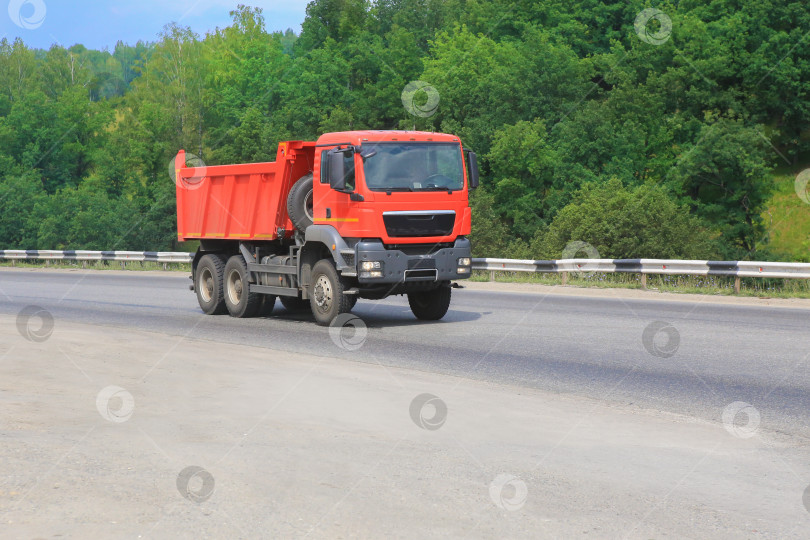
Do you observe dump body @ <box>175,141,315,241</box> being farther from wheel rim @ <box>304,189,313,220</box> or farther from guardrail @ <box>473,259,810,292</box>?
guardrail @ <box>473,259,810,292</box>

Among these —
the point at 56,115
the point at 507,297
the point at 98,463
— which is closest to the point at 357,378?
the point at 98,463

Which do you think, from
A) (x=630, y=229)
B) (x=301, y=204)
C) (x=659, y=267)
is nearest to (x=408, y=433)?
(x=301, y=204)

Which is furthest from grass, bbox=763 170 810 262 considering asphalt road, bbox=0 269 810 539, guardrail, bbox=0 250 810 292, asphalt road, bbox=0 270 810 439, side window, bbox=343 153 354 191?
asphalt road, bbox=0 269 810 539

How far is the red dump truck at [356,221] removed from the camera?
14945mm

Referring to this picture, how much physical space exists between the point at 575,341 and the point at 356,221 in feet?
12.8

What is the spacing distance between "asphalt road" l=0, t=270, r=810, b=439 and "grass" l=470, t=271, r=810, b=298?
2.75 metres

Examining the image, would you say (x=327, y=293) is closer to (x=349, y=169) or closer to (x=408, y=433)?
(x=349, y=169)

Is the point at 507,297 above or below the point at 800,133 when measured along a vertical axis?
below

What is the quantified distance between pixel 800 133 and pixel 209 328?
64.0m

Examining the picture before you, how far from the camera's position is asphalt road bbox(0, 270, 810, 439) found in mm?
9477

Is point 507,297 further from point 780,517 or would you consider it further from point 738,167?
point 738,167

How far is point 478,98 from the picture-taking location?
71.4 metres

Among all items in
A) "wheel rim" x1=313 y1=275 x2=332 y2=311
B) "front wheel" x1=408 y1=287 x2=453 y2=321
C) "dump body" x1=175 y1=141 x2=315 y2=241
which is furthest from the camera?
"front wheel" x1=408 y1=287 x2=453 y2=321

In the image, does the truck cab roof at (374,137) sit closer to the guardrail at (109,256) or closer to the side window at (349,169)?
the side window at (349,169)
